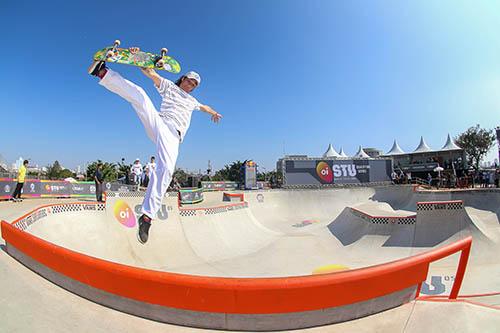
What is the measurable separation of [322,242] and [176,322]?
9788 mm

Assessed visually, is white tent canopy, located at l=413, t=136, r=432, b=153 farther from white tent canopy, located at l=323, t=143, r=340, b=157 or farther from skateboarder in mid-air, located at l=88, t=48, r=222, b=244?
skateboarder in mid-air, located at l=88, t=48, r=222, b=244

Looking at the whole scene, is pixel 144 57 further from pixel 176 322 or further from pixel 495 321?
pixel 495 321

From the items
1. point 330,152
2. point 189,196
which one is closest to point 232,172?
point 330,152

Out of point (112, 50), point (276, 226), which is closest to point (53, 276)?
point (112, 50)

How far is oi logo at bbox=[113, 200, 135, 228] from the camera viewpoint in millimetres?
8305

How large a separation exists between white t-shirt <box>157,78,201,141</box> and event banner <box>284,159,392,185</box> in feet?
67.3

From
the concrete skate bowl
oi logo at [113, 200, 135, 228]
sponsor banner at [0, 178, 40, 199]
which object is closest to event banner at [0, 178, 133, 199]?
sponsor banner at [0, 178, 40, 199]

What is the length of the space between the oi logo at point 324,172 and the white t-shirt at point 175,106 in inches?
868

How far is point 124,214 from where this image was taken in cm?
859

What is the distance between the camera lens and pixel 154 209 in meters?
2.81

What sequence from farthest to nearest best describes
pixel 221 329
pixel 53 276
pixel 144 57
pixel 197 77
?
1. pixel 197 77
2. pixel 144 57
3. pixel 53 276
4. pixel 221 329

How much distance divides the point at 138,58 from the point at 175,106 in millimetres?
713

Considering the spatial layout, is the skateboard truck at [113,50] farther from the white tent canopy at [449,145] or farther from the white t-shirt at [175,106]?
the white tent canopy at [449,145]

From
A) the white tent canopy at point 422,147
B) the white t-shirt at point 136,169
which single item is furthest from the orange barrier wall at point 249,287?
the white tent canopy at point 422,147
